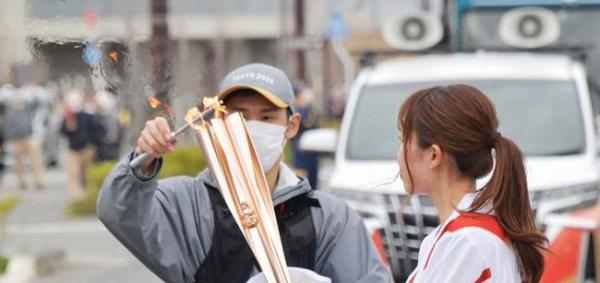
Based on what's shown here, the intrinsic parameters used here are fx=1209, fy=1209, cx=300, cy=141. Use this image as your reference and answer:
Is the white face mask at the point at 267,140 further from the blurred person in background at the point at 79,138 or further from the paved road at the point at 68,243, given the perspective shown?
the blurred person in background at the point at 79,138

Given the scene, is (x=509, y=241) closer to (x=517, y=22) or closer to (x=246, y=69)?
(x=246, y=69)

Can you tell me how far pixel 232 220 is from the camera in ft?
10.7

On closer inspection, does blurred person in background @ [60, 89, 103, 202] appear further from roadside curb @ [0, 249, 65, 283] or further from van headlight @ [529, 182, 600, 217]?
van headlight @ [529, 182, 600, 217]

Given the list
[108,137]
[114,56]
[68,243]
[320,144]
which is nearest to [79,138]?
[108,137]

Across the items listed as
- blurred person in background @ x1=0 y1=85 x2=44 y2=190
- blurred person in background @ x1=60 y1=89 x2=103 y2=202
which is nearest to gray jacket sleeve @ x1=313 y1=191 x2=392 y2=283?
blurred person in background @ x1=60 y1=89 x2=103 y2=202

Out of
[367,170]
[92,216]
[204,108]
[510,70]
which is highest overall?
[204,108]

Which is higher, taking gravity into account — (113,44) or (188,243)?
(113,44)

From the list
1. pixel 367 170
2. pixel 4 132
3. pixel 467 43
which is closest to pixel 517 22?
pixel 467 43

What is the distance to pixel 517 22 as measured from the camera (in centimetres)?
1016

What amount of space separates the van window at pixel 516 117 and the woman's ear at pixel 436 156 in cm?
539

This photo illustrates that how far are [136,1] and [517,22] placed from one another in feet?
16.2

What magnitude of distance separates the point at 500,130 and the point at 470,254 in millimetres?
5371

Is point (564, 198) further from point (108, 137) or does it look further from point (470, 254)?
point (108, 137)

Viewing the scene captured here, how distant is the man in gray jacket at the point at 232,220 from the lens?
3.16 metres
